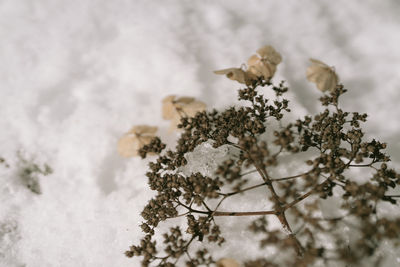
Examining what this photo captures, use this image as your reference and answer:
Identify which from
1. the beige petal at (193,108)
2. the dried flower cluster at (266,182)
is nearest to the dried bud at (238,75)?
the dried flower cluster at (266,182)

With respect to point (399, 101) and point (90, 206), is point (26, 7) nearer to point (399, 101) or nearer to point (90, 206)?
point (90, 206)

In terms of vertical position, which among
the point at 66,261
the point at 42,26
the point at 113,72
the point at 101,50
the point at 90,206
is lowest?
the point at 66,261

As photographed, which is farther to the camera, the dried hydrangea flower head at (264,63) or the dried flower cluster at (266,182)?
the dried hydrangea flower head at (264,63)

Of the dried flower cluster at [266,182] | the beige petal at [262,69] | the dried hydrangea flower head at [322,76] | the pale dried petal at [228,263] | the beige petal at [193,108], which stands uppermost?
the beige petal at [262,69]

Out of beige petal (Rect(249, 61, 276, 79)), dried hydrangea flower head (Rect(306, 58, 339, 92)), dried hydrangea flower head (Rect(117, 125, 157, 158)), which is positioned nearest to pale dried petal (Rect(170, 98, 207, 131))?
dried hydrangea flower head (Rect(117, 125, 157, 158))

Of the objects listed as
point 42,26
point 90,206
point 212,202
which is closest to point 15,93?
point 42,26

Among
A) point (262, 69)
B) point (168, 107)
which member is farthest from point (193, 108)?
point (262, 69)

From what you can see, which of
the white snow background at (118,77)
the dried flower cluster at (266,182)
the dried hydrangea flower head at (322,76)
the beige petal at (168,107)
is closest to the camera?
the dried flower cluster at (266,182)

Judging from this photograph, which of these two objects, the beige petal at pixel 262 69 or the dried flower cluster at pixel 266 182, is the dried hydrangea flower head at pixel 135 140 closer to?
the dried flower cluster at pixel 266 182
